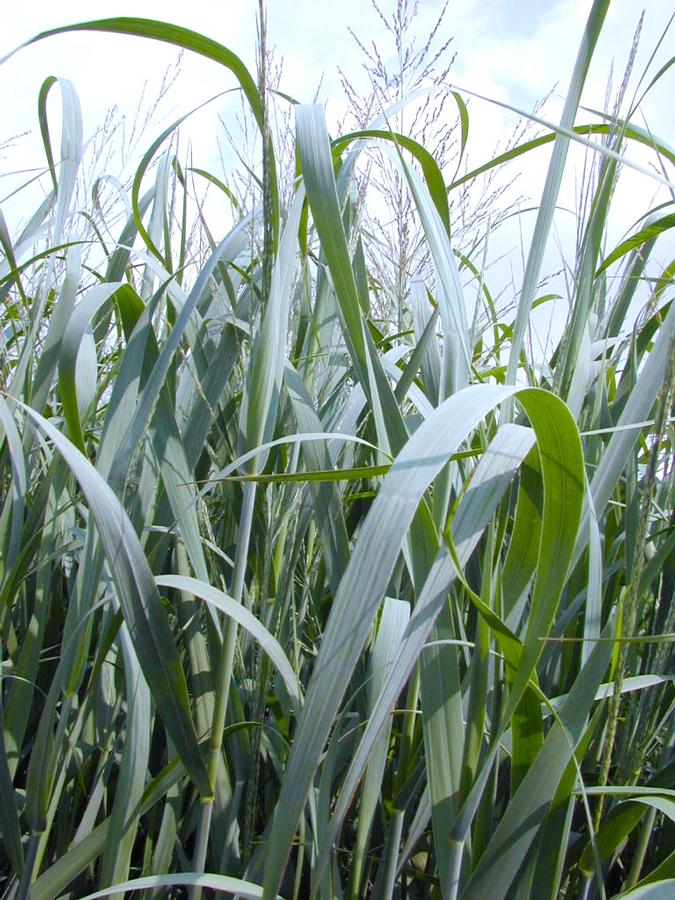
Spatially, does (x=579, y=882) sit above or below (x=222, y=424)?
below

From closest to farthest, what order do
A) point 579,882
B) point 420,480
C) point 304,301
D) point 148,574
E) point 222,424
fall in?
point 420,480 → point 148,574 → point 579,882 → point 222,424 → point 304,301

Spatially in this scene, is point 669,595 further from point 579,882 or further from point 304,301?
point 304,301

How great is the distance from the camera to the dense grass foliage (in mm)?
486

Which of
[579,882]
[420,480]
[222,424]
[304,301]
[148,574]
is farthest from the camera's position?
[304,301]

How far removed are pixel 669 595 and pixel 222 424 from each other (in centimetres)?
47

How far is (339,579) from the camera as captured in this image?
2.29 ft

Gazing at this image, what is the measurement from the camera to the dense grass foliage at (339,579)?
19.1 inches

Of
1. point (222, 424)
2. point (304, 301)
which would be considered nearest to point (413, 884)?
point (222, 424)

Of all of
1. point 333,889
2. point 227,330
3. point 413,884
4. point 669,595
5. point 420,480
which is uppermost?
point 227,330

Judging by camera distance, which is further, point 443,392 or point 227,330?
point 227,330

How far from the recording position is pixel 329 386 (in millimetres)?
924

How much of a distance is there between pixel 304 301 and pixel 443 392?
0.35 m

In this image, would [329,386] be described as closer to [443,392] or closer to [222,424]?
[222,424]

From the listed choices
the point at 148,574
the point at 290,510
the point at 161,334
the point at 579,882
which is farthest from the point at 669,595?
the point at 161,334
